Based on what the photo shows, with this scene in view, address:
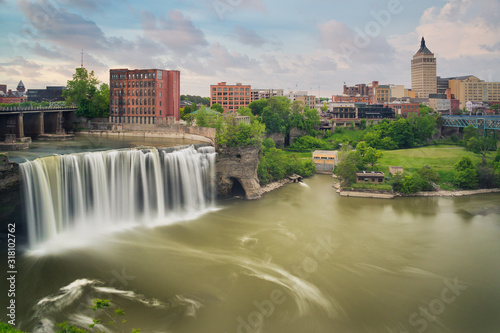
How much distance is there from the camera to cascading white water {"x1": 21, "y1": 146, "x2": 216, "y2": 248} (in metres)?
28.6

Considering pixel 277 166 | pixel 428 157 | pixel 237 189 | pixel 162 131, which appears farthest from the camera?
pixel 428 157

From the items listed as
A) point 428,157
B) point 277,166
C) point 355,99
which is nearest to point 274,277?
point 277,166

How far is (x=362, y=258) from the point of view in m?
28.9

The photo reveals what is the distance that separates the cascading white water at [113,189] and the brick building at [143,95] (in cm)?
2142

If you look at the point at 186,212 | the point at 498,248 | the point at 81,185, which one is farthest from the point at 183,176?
the point at 498,248

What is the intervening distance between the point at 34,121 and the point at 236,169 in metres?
31.1

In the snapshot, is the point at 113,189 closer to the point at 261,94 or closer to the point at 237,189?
the point at 237,189

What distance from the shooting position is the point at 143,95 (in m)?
62.4

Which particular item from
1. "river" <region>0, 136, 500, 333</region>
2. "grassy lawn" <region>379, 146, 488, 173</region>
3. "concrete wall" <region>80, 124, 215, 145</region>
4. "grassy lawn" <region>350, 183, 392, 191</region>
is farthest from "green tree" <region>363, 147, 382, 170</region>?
"concrete wall" <region>80, 124, 215, 145</region>

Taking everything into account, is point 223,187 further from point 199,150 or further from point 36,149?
point 36,149

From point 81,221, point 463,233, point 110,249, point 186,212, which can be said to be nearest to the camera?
point 110,249

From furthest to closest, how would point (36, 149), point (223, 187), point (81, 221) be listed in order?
point (223, 187) < point (36, 149) < point (81, 221)

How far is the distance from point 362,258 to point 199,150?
21.6 meters

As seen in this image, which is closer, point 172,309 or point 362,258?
point 172,309
